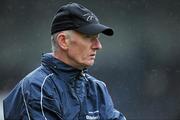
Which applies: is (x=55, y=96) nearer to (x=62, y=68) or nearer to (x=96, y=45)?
(x=62, y=68)

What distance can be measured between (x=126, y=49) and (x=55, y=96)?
7.69ft

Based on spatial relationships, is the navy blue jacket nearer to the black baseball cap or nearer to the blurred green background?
the black baseball cap

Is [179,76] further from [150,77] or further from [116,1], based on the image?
[116,1]

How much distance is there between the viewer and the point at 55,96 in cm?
266

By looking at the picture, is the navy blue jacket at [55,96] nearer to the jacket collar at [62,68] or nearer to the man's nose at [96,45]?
the jacket collar at [62,68]

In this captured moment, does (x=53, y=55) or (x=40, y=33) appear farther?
(x=40, y=33)

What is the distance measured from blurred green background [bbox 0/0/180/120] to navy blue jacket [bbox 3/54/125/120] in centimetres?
202

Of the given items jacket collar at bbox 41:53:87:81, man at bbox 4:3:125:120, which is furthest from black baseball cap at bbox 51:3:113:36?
jacket collar at bbox 41:53:87:81

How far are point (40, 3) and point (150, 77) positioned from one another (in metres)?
1.19

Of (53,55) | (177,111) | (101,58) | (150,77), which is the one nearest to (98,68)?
(101,58)

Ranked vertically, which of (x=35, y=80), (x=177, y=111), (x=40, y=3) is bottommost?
(x=177, y=111)

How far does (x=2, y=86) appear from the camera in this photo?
16.0ft

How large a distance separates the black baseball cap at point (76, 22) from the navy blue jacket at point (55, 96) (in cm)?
17

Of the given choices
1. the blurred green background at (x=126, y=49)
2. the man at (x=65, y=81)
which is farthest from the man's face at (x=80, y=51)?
the blurred green background at (x=126, y=49)
